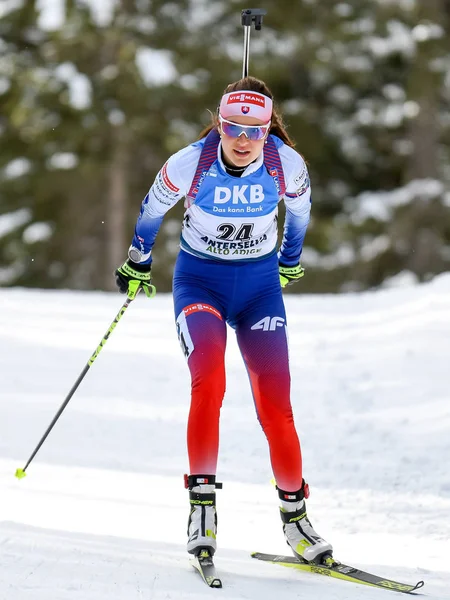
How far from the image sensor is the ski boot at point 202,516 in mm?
3725

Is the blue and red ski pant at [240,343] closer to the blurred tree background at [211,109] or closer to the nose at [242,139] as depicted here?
the nose at [242,139]

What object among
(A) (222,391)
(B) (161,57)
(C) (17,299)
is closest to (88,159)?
(B) (161,57)

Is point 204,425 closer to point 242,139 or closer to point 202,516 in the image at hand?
point 202,516

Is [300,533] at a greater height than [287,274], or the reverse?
[287,274]

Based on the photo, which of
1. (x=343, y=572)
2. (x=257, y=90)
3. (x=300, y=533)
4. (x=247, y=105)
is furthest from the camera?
(x=257, y=90)

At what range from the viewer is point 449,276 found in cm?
1025

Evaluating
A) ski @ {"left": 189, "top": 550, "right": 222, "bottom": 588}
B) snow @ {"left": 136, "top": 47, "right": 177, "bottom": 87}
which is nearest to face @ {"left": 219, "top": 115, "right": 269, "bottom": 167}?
ski @ {"left": 189, "top": 550, "right": 222, "bottom": 588}

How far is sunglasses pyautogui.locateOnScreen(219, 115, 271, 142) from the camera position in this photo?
4.00 meters

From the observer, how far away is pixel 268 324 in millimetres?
4117

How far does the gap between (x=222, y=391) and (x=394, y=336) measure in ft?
16.3

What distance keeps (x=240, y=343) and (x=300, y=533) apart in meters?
0.81

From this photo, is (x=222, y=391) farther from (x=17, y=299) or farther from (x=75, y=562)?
(x=17, y=299)

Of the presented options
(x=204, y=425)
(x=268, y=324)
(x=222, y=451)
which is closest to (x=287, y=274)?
(x=268, y=324)

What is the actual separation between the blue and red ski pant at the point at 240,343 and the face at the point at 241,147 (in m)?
0.44
